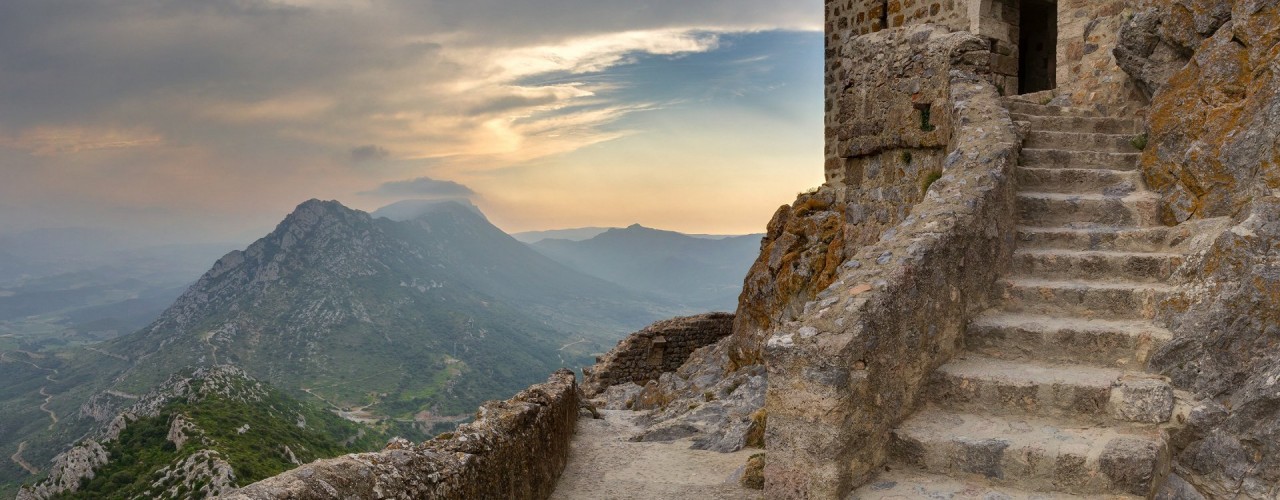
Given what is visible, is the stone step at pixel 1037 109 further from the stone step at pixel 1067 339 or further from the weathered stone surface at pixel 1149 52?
the stone step at pixel 1067 339

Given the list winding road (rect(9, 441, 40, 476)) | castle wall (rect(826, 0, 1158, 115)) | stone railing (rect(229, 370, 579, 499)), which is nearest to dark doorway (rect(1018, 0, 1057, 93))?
castle wall (rect(826, 0, 1158, 115))

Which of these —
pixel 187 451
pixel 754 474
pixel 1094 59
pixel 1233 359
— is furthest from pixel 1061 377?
pixel 187 451

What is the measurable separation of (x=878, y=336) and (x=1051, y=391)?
4.12 feet

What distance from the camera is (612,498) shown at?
708cm

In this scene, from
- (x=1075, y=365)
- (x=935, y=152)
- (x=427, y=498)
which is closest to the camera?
(x=427, y=498)

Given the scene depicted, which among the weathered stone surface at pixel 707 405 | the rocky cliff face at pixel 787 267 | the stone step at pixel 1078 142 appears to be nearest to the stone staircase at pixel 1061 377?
the stone step at pixel 1078 142

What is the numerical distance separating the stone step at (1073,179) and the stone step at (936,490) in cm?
390

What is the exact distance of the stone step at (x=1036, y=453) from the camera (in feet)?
13.7

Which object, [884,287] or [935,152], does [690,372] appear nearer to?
[935,152]

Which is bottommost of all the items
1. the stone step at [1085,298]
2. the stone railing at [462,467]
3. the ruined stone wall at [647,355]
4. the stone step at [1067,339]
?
the ruined stone wall at [647,355]

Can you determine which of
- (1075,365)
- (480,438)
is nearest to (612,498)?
(480,438)

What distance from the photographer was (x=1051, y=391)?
4.82m

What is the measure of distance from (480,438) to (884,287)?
9.94 ft

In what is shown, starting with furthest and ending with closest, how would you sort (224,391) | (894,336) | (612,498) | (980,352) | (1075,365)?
1. (224,391)
2. (612,498)
3. (980,352)
4. (1075,365)
5. (894,336)
